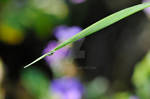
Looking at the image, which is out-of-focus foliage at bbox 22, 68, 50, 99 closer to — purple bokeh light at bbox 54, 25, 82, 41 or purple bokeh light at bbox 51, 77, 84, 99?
purple bokeh light at bbox 51, 77, 84, 99

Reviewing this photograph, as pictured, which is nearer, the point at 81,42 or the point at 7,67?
the point at 81,42

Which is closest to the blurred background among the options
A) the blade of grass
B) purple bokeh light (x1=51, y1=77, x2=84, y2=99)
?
purple bokeh light (x1=51, y1=77, x2=84, y2=99)

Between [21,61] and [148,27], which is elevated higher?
[148,27]

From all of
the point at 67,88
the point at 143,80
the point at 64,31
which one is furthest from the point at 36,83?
the point at 143,80

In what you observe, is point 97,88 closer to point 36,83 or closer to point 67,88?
point 67,88

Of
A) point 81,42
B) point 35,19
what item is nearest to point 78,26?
point 81,42

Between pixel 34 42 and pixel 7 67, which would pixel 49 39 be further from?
pixel 7 67

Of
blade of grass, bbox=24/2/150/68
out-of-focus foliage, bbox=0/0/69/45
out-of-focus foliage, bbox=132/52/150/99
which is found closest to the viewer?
blade of grass, bbox=24/2/150/68

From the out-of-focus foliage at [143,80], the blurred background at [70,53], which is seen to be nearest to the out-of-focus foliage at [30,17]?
the blurred background at [70,53]

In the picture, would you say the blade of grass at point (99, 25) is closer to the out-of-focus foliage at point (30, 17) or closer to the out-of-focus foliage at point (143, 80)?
the out-of-focus foliage at point (143, 80)
